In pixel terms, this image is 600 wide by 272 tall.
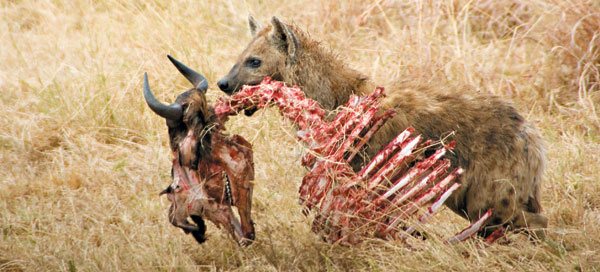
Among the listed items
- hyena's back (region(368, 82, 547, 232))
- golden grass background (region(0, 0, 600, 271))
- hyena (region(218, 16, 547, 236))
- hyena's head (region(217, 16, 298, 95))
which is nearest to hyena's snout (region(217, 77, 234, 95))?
hyena's head (region(217, 16, 298, 95))

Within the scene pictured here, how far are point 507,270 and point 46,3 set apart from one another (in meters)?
6.08

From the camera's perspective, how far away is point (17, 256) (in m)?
3.41

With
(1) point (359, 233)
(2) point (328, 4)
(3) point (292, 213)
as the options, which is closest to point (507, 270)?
(1) point (359, 233)

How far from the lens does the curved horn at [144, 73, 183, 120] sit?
9.51 ft

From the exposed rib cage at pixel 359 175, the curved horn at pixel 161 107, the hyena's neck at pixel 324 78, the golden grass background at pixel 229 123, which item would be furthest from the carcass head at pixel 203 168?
the hyena's neck at pixel 324 78

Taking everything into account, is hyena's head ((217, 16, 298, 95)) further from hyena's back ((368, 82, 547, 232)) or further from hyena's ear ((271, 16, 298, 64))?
hyena's back ((368, 82, 547, 232))

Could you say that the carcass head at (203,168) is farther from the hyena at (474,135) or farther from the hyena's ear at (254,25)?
the hyena's ear at (254,25)

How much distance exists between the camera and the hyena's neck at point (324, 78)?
3.77 m

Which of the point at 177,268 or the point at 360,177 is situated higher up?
the point at 360,177

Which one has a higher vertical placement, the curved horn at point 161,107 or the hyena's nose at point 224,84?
the curved horn at point 161,107

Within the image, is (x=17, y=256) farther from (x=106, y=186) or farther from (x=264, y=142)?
(x=264, y=142)

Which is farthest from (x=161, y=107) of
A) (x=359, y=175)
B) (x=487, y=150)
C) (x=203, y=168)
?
(x=487, y=150)

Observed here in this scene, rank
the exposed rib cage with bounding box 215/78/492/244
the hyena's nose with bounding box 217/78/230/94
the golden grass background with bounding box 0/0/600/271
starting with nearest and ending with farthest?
1. the exposed rib cage with bounding box 215/78/492/244
2. the golden grass background with bounding box 0/0/600/271
3. the hyena's nose with bounding box 217/78/230/94

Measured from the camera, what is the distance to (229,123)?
4449 mm
